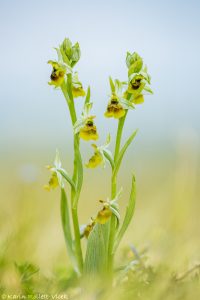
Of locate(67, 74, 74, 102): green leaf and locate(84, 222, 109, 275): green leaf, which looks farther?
locate(67, 74, 74, 102): green leaf

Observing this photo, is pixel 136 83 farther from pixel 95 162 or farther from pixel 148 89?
pixel 95 162

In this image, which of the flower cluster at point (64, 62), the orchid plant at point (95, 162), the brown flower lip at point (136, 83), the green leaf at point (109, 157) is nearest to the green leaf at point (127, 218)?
the orchid plant at point (95, 162)

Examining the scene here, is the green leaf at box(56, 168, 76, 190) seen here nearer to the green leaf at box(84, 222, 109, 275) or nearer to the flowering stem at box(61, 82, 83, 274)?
the flowering stem at box(61, 82, 83, 274)

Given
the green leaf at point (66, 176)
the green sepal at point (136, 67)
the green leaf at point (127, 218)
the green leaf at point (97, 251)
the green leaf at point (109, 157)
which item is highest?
the green sepal at point (136, 67)

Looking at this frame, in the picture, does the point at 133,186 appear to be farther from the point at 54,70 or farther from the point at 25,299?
the point at 25,299

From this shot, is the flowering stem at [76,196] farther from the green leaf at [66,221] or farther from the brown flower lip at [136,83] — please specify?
the brown flower lip at [136,83]

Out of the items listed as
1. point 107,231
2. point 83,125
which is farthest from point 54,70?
point 107,231

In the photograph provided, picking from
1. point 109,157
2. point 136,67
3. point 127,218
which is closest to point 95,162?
point 109,157

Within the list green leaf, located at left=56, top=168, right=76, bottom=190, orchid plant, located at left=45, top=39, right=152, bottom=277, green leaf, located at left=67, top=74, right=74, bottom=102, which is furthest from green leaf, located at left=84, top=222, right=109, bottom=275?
green leaf, located at left=67, top=74, right=74, bottom=102
